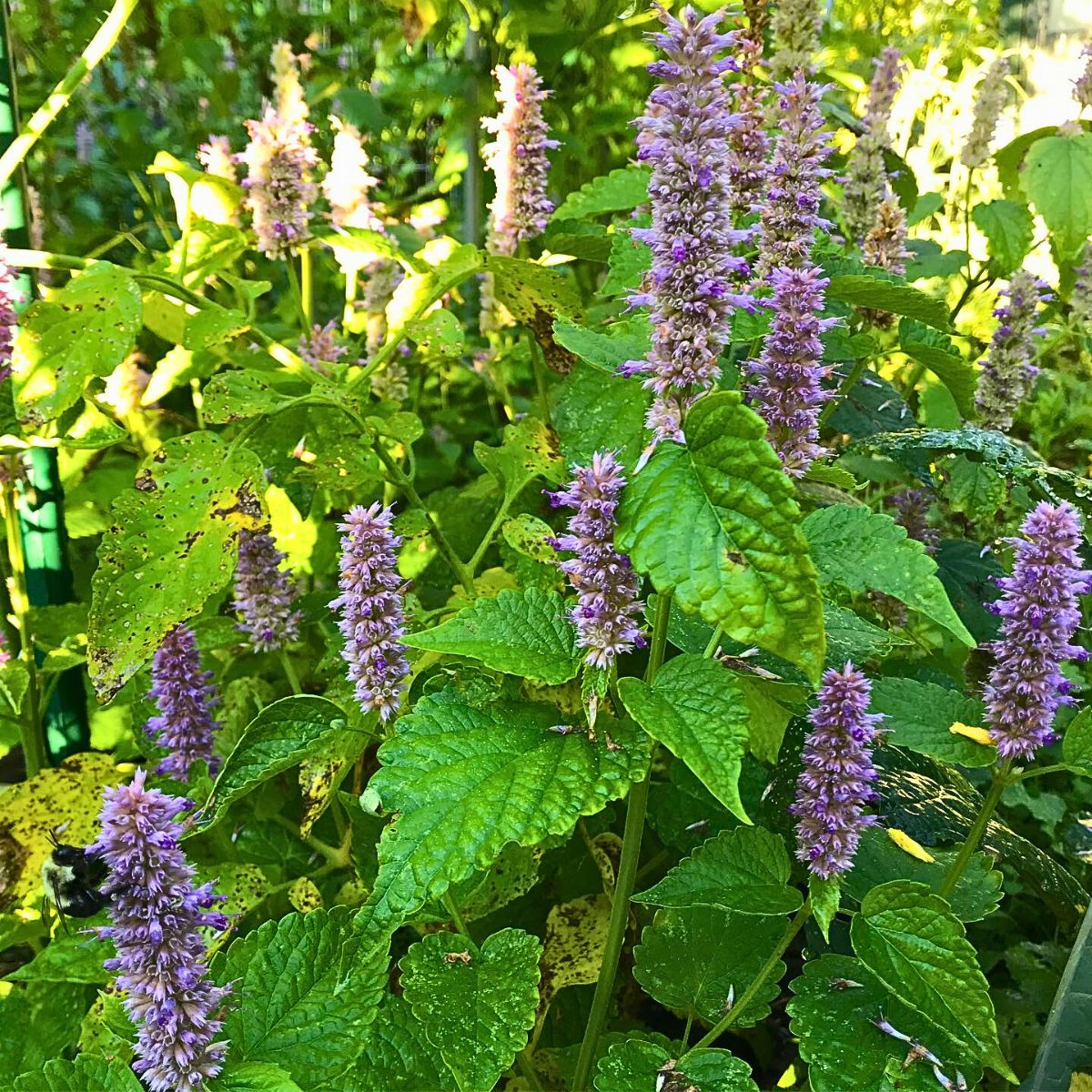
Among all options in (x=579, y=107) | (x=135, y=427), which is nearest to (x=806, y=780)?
(x=135, y=427)

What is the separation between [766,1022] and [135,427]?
1.61 meters

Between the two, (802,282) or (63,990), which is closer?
(802,282)

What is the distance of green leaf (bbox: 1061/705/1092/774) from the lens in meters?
1.02

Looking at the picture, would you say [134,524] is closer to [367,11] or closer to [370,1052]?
[370,1052]

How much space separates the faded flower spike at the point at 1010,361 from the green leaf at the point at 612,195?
70cm

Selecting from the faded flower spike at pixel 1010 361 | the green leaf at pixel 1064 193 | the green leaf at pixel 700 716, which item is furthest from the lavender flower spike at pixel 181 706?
the green leaf at pixel 1064 193

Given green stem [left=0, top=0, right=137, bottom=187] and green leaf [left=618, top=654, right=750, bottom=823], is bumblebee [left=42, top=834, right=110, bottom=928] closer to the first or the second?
green leaf [left=618, top=654, right=750, bottom=823]

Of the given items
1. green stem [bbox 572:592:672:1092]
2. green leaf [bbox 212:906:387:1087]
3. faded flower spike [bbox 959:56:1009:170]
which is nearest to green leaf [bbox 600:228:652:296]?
green stem [bbox 572:592:672:1092]

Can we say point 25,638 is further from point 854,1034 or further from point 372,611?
point 854,1034

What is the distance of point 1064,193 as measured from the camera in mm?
1731

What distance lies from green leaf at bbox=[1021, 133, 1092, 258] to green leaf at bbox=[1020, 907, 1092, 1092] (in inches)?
47.8

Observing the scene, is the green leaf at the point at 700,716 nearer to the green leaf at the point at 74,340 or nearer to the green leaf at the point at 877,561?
the green leaf at the point at 877,561

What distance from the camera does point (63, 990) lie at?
1.19 metres

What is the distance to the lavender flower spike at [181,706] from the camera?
126cm
